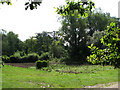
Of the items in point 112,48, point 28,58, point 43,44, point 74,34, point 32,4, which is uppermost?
point 74,34

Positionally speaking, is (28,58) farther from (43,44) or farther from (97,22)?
(43,44)

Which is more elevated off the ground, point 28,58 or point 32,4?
point 32,4

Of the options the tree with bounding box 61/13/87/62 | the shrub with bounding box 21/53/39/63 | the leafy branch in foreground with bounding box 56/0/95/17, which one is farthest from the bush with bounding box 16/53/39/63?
the leafy branch in foreground with bounding box 56/0/95/17

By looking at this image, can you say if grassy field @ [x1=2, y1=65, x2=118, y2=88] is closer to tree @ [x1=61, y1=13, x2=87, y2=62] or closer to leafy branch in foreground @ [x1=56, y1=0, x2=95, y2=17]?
leafy branch in foreground @ [x1=56, y1=0, x2=95, y2=17]

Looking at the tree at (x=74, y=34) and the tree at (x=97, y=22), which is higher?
the tree at (x=97, y=22)

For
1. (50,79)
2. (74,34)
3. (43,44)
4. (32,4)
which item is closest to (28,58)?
(74,34)

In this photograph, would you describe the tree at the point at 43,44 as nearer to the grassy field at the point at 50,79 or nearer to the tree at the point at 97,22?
the tree at the point at 97,22

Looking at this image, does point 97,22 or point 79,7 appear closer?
point 79,7

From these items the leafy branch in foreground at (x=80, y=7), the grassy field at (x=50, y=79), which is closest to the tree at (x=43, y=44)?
the grassy field at (x=50, y=79)

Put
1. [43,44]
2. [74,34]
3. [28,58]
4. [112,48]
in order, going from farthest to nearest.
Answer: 1. [43,44]
2. [74,34]
3. [28,58]
4. [112,48]

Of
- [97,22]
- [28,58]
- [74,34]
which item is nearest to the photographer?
[28,58]

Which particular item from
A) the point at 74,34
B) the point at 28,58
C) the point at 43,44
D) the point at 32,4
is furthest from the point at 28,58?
the point at 32,4

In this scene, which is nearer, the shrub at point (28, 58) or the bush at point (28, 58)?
the bush at point (28, 58)

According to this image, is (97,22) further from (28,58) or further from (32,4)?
(32,4)
